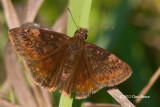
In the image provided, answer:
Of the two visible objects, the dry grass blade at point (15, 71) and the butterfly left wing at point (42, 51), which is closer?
the butterfly left wing at point (42, 51)

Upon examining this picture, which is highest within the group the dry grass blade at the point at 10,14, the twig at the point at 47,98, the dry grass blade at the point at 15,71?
the dry grass blade at the point at 10,14

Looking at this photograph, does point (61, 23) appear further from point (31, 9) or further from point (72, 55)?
point (72, 55)

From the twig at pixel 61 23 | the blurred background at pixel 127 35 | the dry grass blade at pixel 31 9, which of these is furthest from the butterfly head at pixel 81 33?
the blurred background at pixel 127 35

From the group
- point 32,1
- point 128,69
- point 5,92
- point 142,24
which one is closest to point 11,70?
point 5,92

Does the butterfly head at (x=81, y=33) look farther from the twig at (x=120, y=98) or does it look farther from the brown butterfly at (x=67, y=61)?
the twig at (x=120, y=98)

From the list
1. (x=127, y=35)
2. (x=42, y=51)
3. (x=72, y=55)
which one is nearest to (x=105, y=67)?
(x=72, y=55)

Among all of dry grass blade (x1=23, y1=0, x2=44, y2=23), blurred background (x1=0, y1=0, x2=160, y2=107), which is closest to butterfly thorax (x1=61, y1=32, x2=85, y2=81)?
dry grass blade (x1=23, y1=0, x2=44, y2=23)
